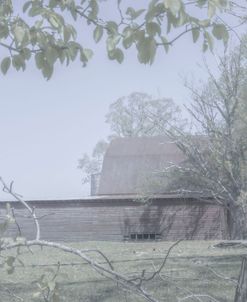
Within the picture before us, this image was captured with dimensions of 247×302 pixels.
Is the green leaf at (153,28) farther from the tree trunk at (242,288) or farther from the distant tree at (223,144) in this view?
the distant tree at (223,144)

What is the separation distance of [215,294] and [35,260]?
7.92 meters

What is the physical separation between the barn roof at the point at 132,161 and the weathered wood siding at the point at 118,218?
2478 millimetres

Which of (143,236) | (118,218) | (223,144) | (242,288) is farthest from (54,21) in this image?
(143,236)

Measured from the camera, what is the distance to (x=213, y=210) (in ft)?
104

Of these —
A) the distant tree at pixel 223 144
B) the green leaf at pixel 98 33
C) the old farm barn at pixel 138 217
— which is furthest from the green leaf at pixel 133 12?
the old farm barn at pixel 138 217

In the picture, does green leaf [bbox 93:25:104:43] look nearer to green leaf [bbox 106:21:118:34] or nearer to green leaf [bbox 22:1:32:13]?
green leaf [bbox 106:21:118:34]

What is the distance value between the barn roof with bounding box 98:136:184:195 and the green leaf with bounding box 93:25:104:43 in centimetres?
3086

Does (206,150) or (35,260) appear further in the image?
(206,150)

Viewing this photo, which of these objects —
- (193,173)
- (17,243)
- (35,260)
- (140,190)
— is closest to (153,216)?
(140,190)

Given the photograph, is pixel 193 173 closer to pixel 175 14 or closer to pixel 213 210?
pixel 213 210

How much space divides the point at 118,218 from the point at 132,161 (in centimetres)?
745

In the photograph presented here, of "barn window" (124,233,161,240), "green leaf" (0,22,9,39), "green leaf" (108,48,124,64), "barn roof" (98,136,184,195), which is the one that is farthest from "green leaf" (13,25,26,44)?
"barn roof" (98,136,184,195)

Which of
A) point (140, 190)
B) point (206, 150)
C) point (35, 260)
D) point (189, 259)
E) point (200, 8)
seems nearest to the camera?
point (200, 8)

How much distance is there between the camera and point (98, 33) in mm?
3031
